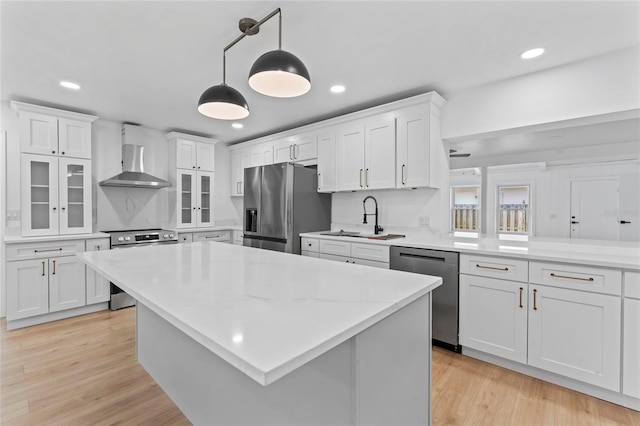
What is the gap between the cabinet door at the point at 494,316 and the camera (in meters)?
2.18

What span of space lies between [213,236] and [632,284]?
15.0 feet

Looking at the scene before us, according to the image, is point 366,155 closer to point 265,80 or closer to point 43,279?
point 265,80

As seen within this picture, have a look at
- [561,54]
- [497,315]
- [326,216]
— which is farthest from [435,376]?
[561,54]

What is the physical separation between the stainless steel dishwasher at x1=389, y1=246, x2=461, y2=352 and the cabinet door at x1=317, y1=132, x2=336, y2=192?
1.44m

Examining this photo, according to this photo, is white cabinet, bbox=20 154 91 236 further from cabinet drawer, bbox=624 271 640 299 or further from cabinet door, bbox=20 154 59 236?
cabinet drawer, bbox=624 271 640 299

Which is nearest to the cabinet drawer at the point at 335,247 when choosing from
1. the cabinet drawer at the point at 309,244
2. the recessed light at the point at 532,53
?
the cabinet drawer at the point at 309,244

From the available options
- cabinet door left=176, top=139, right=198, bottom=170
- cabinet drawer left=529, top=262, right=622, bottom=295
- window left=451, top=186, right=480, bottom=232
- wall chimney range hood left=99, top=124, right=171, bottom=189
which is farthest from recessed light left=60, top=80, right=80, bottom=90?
window left=451, top=186, right=480, bottom=232

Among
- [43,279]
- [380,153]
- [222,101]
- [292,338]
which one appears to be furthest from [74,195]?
[292,338]

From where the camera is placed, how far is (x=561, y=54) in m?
2.26

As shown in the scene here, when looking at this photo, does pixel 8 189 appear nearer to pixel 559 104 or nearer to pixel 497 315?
pixel 497 315

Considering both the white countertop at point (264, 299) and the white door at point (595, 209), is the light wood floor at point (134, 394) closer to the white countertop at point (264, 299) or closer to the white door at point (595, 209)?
the white countertop at point (264, 299)

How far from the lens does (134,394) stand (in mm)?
2008

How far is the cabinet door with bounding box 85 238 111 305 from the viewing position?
350cm

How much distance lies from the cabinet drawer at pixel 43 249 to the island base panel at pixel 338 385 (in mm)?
2734
